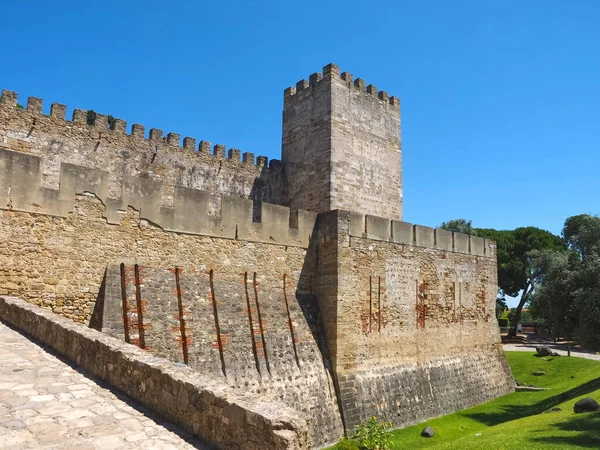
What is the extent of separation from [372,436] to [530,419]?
195 inches

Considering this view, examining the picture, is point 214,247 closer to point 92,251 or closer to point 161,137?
point 92,251

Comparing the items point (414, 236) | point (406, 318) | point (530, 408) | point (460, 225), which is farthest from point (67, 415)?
point (460, 225)

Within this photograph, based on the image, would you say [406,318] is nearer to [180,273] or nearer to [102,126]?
[180,273]

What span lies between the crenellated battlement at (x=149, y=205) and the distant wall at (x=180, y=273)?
0.03 m

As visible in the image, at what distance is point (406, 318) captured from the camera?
15.5 metres

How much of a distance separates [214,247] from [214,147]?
10.1 m

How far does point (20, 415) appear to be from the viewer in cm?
445

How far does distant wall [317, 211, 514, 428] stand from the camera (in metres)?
13.4

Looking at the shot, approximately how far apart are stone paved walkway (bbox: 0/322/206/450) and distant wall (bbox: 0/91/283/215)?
680 cm

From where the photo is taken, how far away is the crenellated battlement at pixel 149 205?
9.26 meters

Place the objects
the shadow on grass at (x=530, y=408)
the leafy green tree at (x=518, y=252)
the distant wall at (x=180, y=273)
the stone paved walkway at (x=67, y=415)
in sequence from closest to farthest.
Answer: the stone paved walkway at (x=67, y=415) → the distant wall at (x=180, y=273) → the shadow on grass at (x=530, y=408) → the leafy green tree at (x=518, y=252)

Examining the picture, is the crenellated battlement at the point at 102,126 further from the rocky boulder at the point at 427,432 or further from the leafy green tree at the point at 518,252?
the leafy green tree at the point at 518,252

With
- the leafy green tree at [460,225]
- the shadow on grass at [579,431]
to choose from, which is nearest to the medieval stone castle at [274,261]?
the shadow on grass at [579,431]

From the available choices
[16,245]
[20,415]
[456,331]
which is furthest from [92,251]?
[456,331]
